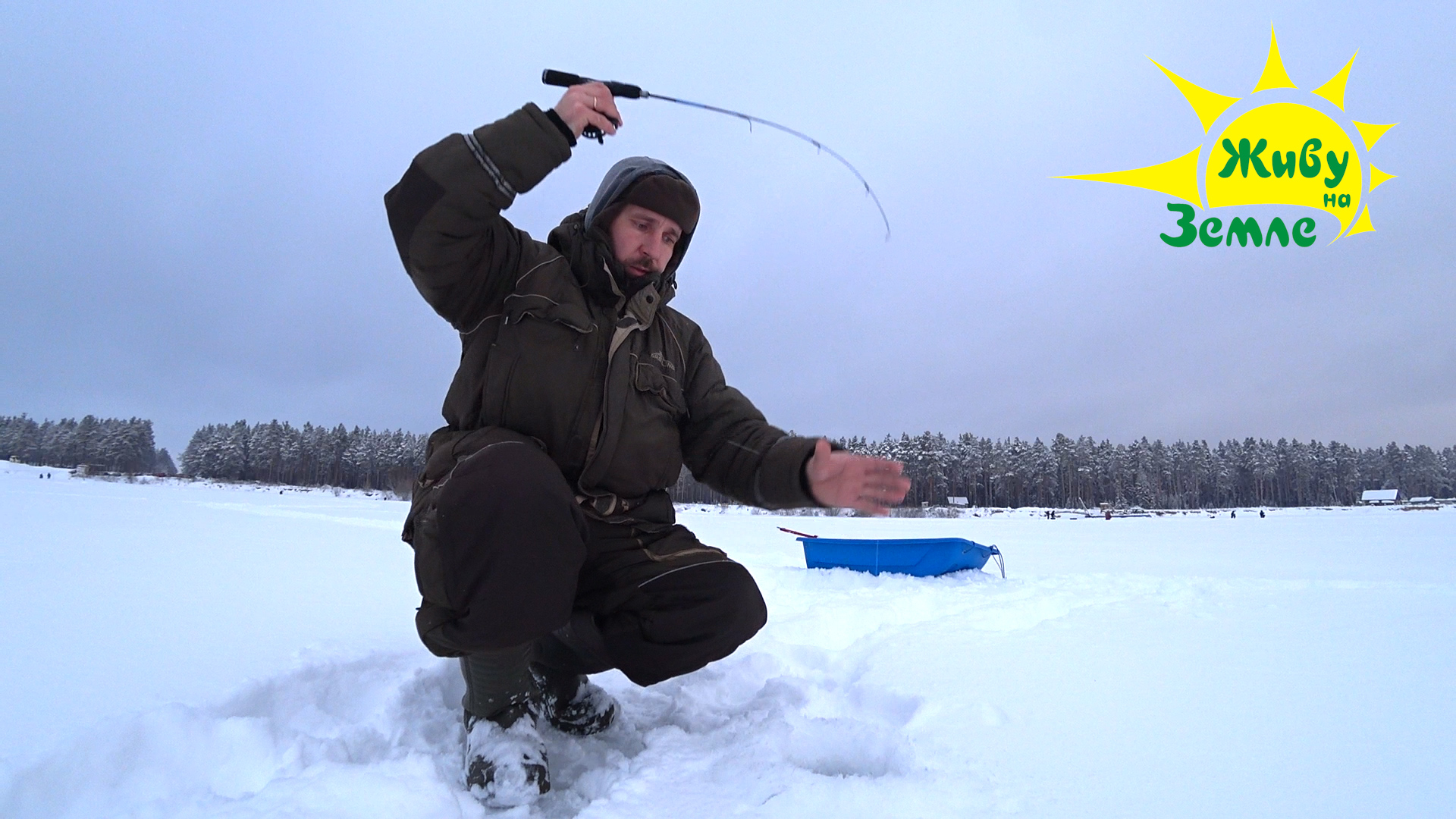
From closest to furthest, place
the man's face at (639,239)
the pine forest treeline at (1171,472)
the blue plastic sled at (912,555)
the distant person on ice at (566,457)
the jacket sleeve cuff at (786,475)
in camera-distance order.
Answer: the distant person on ice at (566,457)
the jacket sleeve cuff at (786,475)
the man's face at (639,239)
the blue plastic sled at (912,555)
the pine forest treeline at (1171,472)

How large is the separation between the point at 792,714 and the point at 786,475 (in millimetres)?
631

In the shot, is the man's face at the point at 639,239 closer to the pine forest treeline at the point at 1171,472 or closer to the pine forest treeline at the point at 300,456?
the pine forest treeline at the point at 1171,472

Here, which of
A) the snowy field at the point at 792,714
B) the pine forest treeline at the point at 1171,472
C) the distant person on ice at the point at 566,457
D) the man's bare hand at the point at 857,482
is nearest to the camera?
the snowy field at the point at 792,714

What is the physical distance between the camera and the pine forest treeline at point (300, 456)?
64688 millimetres

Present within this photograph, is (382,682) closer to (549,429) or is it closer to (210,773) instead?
(210,773)

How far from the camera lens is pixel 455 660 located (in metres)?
Answer: 2.02

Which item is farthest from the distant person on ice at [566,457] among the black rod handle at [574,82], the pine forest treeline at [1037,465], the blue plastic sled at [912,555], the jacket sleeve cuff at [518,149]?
the pine forest treeline at [1037,465]

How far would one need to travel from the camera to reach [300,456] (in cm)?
6644

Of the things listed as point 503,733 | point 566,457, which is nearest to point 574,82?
point 566,457

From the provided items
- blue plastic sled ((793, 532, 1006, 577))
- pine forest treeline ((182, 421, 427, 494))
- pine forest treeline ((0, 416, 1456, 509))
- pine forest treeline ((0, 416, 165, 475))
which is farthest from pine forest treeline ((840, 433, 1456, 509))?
pine forest treeline ((0, 416, 165, 475))

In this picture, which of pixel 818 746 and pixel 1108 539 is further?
pixel 1108 539

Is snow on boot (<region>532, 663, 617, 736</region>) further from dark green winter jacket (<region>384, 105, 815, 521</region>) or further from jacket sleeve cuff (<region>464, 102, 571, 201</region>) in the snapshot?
jacket sleeve cuff (<region>464, 102, 571, 201</region>)

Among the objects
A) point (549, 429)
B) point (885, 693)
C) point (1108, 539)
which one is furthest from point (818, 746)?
point (1108, 539)

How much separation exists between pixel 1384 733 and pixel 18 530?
802cm
